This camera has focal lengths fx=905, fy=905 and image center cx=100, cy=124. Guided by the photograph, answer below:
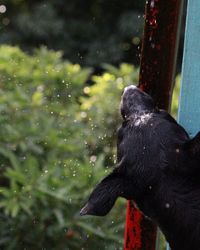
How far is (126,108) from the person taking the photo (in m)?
2.67

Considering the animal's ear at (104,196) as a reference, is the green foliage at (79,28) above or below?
above

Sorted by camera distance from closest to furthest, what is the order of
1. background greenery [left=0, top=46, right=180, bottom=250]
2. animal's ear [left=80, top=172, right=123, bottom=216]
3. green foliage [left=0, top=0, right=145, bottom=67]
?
animal's ear [left=80, top=172, right=123, bottom=216] → background greenery [left=0, top=46, right=180, bottom=250] → green foliage [left=0, top=0, right=145, bottom=67]

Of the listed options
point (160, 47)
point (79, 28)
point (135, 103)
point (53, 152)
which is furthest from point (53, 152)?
point (79, 28)

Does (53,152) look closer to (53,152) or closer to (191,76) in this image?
(53,152)

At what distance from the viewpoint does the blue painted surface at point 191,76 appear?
2.62m

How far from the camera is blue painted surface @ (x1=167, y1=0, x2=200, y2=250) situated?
262cm

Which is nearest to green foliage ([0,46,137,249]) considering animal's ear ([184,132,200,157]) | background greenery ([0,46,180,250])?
background greenery ([0,46,180,250])

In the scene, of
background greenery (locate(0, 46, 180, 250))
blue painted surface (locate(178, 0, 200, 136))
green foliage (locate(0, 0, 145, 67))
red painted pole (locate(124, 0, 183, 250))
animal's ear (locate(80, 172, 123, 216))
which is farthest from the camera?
green foliage (locate(0, 0, 145, 67))

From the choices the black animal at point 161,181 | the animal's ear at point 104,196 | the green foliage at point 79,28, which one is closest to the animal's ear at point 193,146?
the black animal at point 161,181

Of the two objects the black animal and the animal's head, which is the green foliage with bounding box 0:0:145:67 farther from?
the black animal

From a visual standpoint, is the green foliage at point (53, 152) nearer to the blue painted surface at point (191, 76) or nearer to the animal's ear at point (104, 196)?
the blue painted surface at point (191, 76)

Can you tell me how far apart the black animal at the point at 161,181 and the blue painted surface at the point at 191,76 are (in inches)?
5.5

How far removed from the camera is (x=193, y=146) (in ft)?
7.89

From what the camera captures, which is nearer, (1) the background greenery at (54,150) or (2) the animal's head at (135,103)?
(2) the animal's head at (135,103)
